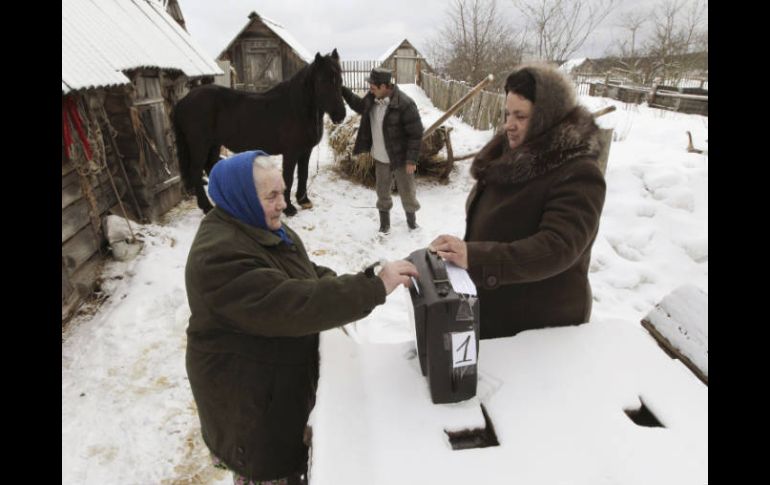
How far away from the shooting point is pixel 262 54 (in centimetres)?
1767

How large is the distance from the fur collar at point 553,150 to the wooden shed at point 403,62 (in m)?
21.3

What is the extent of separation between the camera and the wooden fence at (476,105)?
8812 mm

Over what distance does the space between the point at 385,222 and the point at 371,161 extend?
6.57 ft

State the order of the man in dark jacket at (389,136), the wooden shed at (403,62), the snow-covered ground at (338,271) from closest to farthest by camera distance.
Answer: the snow-covered ground at (338,271)
the man in dark jacket at (389,136)
the wooden shed at (403,62)

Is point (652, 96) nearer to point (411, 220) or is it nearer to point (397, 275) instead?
point (411, 220)

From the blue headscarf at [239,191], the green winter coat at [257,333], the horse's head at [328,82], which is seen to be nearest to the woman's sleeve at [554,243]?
the green winter coat at [257,333]

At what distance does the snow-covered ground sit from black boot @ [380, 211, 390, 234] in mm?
117

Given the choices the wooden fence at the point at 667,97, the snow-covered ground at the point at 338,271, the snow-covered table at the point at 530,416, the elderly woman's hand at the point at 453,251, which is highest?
the wooden fence at the point at 667,97

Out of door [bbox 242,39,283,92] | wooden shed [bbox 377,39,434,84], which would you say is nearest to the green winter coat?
door [bbox 242,39,283,92]

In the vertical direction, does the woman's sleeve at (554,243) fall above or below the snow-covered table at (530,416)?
above

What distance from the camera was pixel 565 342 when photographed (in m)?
1.49

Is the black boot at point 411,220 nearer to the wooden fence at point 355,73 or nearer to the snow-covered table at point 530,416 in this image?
the snow-covered table at point 530,416

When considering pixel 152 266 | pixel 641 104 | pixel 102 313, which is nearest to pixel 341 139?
pixel 152 266

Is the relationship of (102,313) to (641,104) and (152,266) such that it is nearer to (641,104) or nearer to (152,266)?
(152,266)
